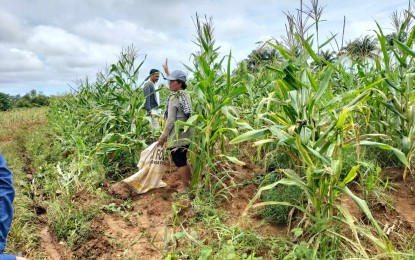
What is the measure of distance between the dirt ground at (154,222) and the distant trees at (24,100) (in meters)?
25.2

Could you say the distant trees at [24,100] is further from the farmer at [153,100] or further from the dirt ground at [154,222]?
the dirt ground at [154,222]

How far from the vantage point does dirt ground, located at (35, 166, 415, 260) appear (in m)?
3.16

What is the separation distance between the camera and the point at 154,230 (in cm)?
356

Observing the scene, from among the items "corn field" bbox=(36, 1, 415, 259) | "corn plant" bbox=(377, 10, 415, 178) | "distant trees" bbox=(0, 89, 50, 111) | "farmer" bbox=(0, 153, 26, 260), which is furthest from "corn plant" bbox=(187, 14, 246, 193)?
"distant trees" bbox=(0, 89, 50, 111)

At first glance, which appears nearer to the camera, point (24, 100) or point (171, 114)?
point (171, 114)

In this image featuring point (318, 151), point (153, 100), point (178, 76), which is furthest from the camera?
point (153, 100)

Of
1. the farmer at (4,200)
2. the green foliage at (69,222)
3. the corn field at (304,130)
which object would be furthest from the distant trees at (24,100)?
the farmer at (4,200)

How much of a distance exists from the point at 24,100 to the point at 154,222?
26994 mm

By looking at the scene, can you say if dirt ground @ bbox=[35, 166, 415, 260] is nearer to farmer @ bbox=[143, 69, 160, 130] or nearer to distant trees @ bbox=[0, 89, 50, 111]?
farmer @ bbox=[143, 69, 160, 130]

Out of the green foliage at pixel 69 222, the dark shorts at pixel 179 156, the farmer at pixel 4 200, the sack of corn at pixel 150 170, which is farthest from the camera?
the sack of corn at pixel 150 170

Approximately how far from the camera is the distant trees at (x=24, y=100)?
27013 mm

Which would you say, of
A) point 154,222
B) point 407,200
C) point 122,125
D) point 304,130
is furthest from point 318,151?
point 122,125

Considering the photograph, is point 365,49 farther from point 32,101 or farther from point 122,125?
point 32,101

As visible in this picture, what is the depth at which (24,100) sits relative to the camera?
89.5 feet
